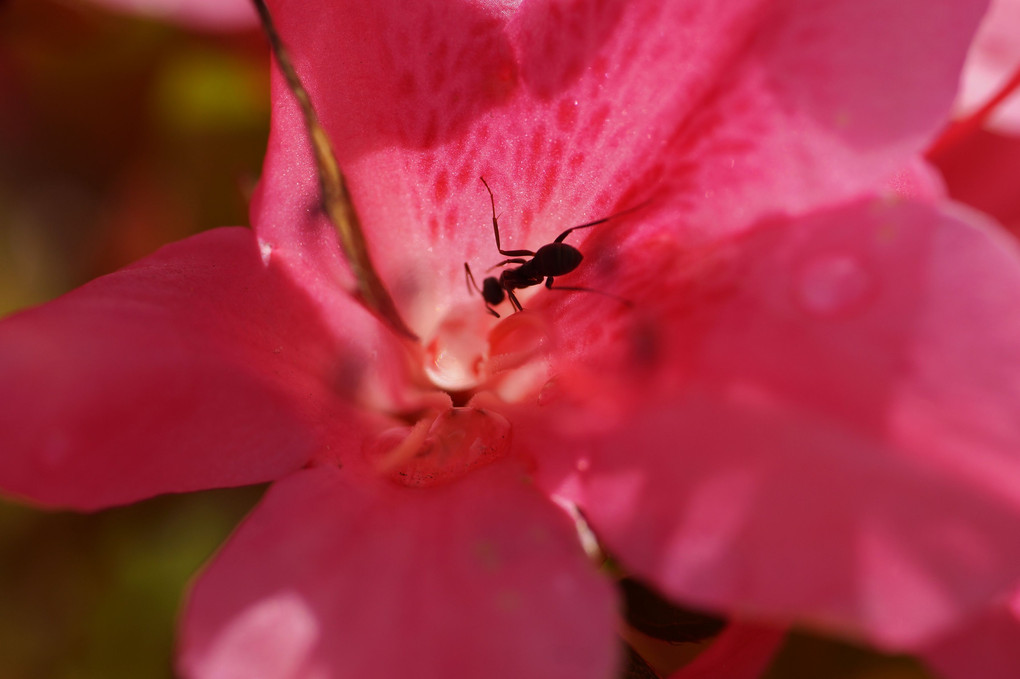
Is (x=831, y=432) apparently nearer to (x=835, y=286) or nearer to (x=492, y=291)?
(x=835, y=286)

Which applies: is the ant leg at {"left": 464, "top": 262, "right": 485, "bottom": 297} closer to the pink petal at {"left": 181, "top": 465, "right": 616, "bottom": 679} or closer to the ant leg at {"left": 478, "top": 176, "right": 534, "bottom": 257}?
the ant leg at {"left": 478, "top": 176, "right": 534, "bottom": 257}

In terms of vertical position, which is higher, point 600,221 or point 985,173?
point 600,221

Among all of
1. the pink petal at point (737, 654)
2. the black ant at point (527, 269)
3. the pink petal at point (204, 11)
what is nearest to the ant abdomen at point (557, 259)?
the black ant at point (527, 269)

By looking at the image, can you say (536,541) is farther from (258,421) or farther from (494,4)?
(494,4)

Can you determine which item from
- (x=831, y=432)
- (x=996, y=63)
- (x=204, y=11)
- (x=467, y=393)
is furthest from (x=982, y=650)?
(x=204, y=11)

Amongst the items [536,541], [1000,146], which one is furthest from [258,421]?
[1000,146]

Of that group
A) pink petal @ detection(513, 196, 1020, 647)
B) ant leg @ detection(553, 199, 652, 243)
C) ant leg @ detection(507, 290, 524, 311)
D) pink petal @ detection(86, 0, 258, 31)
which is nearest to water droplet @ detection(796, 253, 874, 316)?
pink petal @ detection(513, 196, 1020, 647)
